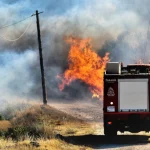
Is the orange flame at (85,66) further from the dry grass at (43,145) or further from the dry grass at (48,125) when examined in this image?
the dry grass at (43,145)

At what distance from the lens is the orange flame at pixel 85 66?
47.9m

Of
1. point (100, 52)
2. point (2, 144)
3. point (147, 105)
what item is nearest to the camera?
point (2, 144)

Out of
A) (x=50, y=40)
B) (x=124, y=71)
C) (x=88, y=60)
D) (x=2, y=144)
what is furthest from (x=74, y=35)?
(x=2, y=144)

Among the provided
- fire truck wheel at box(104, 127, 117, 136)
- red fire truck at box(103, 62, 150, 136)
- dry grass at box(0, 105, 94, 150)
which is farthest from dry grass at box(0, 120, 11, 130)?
red fire truck at box(103, 62, 150, 136)

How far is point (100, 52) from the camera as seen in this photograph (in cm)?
5659

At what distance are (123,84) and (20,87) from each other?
3462 cm

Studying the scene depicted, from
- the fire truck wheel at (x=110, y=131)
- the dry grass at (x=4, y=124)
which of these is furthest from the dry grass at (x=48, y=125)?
the fire truck wheel at (x=110, y=131)

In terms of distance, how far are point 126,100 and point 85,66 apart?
25.7 metres

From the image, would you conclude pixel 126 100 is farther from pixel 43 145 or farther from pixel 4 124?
pixel 4 124

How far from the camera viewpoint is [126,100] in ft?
73.0

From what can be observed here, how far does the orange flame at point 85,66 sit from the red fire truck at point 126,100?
24.6 metres

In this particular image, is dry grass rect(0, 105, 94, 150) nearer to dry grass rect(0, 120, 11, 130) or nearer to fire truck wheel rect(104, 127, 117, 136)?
dry grass rect(0, 120, 11, 130)

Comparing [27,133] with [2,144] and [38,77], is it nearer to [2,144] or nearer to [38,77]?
[2,144]

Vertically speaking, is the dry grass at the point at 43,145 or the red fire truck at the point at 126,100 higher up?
the red fire truck at the point at 126,100
